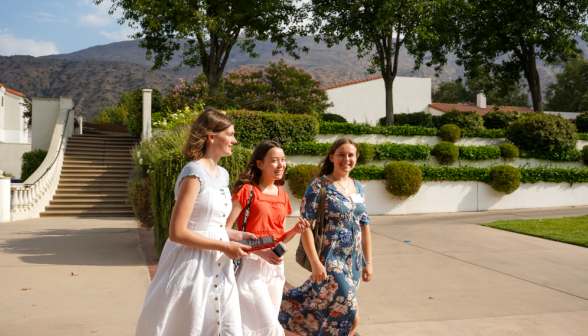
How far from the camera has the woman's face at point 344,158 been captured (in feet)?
11.5

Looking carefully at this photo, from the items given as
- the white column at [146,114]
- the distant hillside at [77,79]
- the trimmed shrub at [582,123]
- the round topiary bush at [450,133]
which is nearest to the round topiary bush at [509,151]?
the round topiary bush at [450,133]

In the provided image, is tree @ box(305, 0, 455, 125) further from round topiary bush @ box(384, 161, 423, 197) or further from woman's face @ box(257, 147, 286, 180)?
woman's face @ box(257, 147, 286, 180)

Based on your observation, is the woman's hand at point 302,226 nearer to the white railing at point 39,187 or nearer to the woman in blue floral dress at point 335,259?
the woman in blue floral dress at point 335,259

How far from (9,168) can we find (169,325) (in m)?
39.6

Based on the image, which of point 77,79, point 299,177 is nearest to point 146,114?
point 299,177

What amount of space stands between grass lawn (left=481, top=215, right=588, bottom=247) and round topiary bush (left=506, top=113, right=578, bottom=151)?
17.1 feet

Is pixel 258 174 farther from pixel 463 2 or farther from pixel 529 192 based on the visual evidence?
pixel 463 2

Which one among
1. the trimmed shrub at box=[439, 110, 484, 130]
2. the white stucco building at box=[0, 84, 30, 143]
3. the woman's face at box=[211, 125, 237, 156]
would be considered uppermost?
the white stucco building at box=[0, 84, 30, 143]

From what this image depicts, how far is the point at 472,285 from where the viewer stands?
5.73 meters

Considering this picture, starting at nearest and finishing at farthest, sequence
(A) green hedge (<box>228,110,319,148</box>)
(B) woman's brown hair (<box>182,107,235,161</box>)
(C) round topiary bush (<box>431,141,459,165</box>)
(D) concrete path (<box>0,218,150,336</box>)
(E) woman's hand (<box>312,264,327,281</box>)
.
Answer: (B) woman's brown hair (<box>182,107,235,161</box>), (E) woman's hand (<box>312,264,327,281</box>), (D) concrete path (<box>0,218,150,336</box>), (A) green hedge (<box>228,110,319,148</box>), (C) round topiary bush (<box>431,141,459,165</box>)

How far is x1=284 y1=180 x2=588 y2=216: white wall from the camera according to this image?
14.2m

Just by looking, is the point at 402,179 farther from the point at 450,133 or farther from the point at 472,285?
the point at 472,285

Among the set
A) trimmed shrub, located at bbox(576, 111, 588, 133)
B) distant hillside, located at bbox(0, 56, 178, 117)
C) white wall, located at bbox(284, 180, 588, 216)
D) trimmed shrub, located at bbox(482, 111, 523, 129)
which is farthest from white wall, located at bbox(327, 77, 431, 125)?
distant hillside, located at bbox(0, 56, 178, 117)

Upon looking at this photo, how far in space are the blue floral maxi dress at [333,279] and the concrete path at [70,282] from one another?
1653 mm
